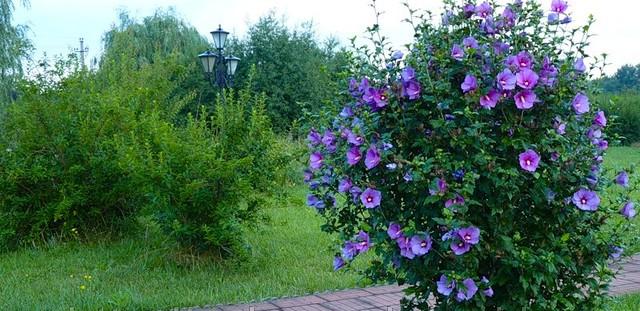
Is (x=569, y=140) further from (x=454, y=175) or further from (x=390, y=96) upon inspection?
(x=390, y=96)

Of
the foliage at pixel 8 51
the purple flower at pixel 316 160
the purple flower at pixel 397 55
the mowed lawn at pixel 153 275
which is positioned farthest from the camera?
the foliage at pixel 8 51

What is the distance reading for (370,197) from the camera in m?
2.64

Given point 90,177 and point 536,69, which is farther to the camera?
point 90,177

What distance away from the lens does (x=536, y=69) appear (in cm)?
262

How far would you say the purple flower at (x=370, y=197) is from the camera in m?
2.62

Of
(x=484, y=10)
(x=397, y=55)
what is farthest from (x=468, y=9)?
(x=397, y=55)

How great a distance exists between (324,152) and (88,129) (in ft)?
14.5

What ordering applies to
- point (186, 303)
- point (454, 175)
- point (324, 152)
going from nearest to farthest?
1. point (454, 175)
2. point (324, 152)
3. point (186, 303)

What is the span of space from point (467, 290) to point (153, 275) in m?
3.55

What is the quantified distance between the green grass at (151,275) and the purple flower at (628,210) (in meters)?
2.58

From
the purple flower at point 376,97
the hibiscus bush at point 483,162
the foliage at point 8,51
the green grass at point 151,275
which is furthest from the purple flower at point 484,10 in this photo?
the foliage at point 8,51

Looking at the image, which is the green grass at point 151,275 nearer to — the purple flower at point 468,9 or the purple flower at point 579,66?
the purple flower at point 468,9

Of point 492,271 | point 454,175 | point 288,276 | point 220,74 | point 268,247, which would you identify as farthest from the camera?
point 220,74

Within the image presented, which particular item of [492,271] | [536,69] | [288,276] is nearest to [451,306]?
[492,271]
